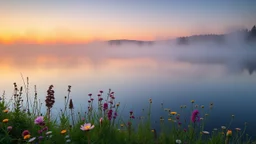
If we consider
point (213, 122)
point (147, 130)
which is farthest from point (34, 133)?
point (213, 122)

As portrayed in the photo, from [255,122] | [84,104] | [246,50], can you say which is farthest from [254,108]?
[246,50]

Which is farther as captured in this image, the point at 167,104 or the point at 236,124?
the point at 167,104

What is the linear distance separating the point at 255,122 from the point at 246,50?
14712 cm

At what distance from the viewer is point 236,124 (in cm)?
1070

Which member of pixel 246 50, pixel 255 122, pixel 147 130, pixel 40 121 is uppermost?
pixel 246 50

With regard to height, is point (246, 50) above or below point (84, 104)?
above

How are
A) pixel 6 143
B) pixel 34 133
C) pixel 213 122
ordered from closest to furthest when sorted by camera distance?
pixel 6 143, pixel 34 133, pixel 213 122

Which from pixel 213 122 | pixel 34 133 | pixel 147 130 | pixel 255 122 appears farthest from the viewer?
pixel 255 122

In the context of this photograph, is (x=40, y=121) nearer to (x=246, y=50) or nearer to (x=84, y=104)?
(x=84, y=104)

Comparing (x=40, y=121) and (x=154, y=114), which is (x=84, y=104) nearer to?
(x=154, y=114)

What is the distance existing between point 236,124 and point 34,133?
30.9ft

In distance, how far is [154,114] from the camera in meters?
10.7

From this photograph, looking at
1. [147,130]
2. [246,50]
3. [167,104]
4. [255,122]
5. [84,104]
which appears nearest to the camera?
[147,130]

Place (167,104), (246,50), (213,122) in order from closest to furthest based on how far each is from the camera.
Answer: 1. (213,122)
2. (167,104)
3. (246,50)
